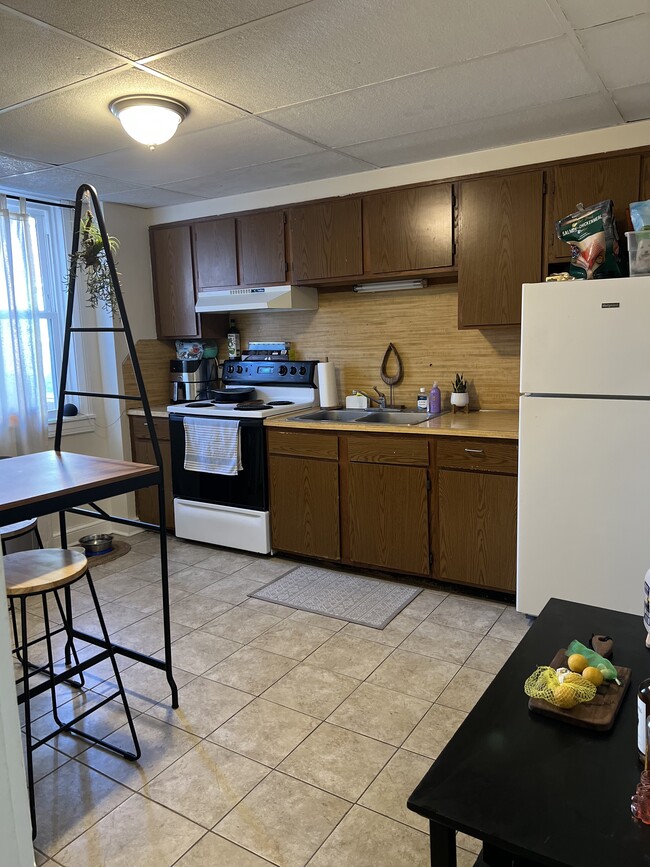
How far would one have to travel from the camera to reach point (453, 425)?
10.9 ft

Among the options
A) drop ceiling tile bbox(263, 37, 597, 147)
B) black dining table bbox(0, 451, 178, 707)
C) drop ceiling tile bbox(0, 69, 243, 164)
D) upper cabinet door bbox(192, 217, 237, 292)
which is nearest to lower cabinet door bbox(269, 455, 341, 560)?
upper cabinet door bbox(192, 217, 237, 292)

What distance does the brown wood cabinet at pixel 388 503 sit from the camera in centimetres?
341

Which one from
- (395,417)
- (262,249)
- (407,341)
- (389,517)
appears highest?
Answer: (262,249)

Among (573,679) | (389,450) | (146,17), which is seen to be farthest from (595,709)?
(389,450)

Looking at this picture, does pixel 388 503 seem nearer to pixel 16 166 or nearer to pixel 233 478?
pixel 233 478

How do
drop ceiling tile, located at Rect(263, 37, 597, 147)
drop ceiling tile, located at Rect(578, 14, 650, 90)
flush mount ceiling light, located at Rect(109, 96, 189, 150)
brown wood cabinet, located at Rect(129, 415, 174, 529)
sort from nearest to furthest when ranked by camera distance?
1. drop ceiling tile, located at Rect(578, 14, 650, 90)
2. drop ceiling tile, located at Rect(263, 37, 597, 147)
3. flush mount ceiling light, located at Rect(109, 96, 189, 150)
4. brown wood cabinet, located at Rect(129, 415, 174, 529)

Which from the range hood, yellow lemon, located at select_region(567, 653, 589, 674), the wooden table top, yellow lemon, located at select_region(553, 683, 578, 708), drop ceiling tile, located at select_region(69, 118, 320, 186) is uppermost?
drop ceiling tile, located at select_region(69, 118, 320, 186)

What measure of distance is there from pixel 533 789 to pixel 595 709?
0.85 feet

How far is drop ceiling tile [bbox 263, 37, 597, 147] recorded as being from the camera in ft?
7.51

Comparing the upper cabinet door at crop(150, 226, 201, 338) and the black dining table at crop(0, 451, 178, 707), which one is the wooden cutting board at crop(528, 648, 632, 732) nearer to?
the black dining table at crop(0, 451, 178, 707)

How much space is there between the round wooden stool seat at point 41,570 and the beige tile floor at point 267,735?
0.69 metres

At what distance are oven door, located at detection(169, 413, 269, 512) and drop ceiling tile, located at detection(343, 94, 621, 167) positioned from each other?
168cm

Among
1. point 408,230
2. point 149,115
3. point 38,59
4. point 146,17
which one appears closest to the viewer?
point 146,17

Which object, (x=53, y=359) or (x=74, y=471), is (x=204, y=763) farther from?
(x=53, y=359)
